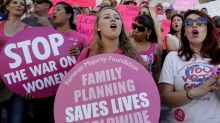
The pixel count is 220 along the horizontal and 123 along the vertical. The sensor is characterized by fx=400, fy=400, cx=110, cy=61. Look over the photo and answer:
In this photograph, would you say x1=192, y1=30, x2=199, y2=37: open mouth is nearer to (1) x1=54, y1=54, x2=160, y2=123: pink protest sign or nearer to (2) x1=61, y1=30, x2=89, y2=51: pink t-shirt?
(1) x1=54, y1=54, x2=160, y2=123: pink protest sign

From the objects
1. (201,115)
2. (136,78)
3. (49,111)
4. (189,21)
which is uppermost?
(189,21)

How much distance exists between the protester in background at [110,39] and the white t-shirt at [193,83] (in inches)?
11.0

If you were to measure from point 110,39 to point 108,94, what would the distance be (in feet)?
1.88

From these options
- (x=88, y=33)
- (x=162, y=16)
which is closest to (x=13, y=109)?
(x=88, y=33)

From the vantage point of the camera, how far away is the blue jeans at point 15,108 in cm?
369

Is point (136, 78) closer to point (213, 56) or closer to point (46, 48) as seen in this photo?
point (213, 56)

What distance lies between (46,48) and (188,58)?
1.22 meters

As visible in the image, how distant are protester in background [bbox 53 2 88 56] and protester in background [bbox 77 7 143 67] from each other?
0.73m

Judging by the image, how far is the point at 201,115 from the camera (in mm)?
2816

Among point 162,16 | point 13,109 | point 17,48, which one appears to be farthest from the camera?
point 162,16

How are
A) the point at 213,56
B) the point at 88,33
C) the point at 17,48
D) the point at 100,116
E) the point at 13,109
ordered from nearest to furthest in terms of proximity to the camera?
the point at 100,116
the point at 213,56
the point at 17,48
the point at 13,109
the point at 88,33

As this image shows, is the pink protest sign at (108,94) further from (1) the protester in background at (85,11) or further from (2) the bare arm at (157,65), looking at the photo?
(1) the protester in background at (85,11)

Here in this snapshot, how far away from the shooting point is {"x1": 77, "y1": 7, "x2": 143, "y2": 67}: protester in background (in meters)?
3.10

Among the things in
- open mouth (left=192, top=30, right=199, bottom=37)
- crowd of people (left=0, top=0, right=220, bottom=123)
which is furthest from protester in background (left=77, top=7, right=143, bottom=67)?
open mouth (left=192, top=30, right=199, bottom=37)
